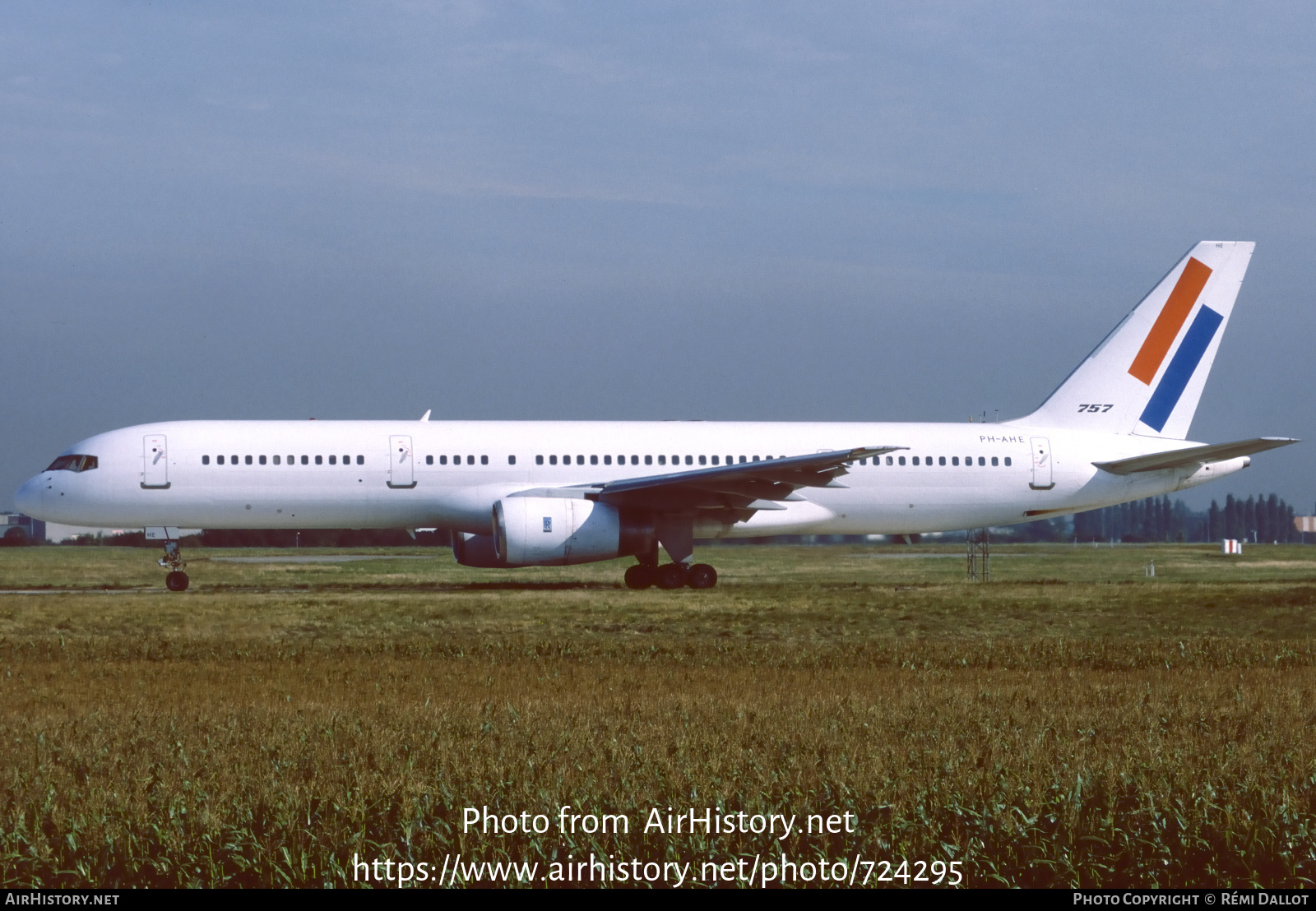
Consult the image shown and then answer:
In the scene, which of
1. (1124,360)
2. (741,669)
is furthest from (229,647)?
(1124,360)

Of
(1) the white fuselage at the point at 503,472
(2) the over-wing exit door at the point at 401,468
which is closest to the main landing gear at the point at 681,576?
(1) the white fuselage at the point at 503,472

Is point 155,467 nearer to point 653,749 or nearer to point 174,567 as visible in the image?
point 174,567

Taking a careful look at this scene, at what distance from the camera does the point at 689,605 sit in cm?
2109

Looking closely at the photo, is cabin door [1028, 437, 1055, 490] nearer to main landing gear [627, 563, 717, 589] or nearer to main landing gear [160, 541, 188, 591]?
main landing gear [627, 563, 717, 589]

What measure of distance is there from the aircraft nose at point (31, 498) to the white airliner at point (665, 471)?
0.04m

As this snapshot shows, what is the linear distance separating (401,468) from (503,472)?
1975mm

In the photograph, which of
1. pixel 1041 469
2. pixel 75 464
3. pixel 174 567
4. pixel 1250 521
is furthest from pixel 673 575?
pixel 1250 521

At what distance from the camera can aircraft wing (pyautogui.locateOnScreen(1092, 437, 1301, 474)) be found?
2712 cm

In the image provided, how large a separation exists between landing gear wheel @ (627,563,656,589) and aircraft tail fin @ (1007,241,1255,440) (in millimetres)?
9813

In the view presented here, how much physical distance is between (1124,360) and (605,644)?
1878cm

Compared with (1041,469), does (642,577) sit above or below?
below

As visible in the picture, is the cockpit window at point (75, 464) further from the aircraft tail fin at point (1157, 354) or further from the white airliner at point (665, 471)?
the aircraft tail fin at point (1157, 354)

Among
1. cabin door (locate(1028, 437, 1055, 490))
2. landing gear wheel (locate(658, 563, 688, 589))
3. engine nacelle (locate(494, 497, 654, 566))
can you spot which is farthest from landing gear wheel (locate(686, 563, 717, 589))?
cabin door (locate(1028, 437, 1055, 490))

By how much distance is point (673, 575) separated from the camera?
88.2 ft
